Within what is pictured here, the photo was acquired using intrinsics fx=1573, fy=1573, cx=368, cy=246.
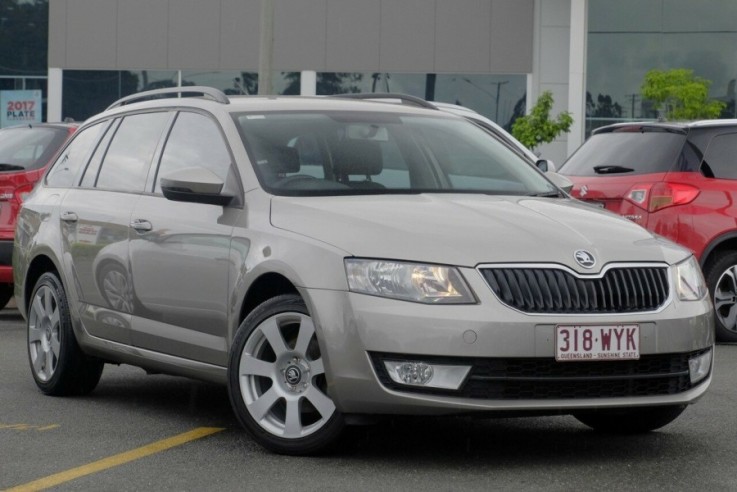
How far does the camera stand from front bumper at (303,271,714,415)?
5867mm

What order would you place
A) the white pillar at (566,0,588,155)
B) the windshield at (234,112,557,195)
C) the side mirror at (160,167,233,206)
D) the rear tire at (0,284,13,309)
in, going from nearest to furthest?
the side mirror at (160,167,233,206) → the windshield at (234,112,557,195) → the rear tire at (0,284,13,309) → the white pillar at (566,0,588,155)

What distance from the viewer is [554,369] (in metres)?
5.98

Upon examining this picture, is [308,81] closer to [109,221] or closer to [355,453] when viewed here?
[109,221]

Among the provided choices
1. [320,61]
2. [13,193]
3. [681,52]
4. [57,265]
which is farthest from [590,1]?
[57,265]

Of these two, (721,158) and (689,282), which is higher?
(721,158)

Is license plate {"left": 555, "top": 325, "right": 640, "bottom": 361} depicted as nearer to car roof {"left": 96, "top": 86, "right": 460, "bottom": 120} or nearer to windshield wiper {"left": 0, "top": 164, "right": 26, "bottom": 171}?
car roof {"left": 96, "top": 86, "right": 460, "bottom": 120}

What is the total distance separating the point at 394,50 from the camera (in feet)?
142

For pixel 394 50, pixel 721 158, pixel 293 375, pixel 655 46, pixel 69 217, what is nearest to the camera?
pixel 293 375

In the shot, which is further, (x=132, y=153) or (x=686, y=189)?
(x=686, y=189)

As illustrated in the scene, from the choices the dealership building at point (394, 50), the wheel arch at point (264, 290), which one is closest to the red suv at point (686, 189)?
the wheel arch at point (264, 290)

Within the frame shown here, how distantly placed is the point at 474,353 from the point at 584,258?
61 cm

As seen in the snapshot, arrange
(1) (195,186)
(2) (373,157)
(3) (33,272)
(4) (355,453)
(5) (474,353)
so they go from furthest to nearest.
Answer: (3) (33,272)
(2) (373,157)
(1) (195,186)
(4) (355,453)
(5) (474,353)

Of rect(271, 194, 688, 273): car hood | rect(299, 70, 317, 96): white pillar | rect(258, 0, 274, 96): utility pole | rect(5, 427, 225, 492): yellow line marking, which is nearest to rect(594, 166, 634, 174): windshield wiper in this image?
rect(271, 194, 688, 273): car hood

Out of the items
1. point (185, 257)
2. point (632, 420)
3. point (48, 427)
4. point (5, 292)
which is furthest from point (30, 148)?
point (632, 420)
